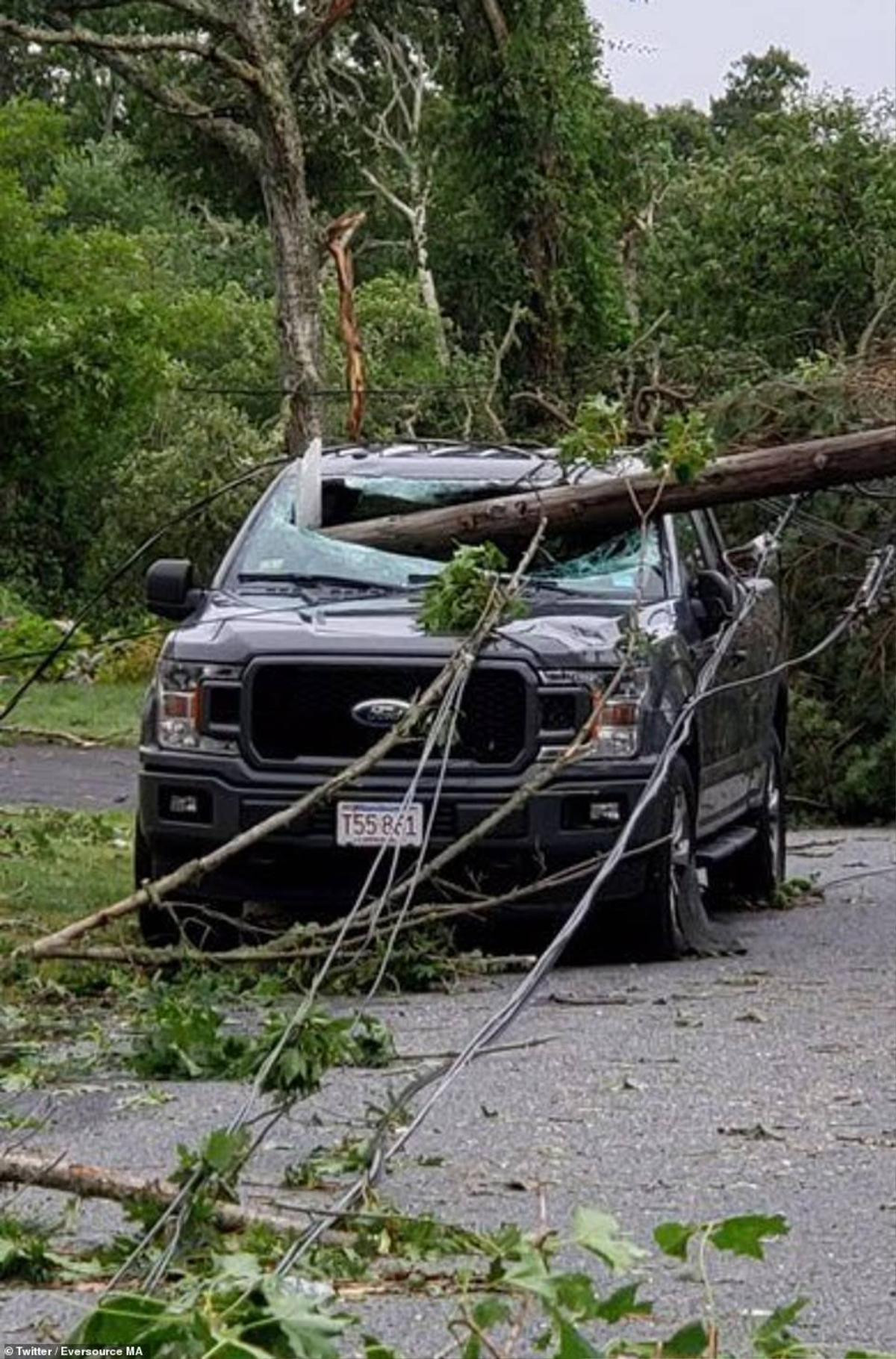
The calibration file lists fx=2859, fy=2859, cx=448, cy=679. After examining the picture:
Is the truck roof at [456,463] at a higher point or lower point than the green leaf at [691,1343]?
higher

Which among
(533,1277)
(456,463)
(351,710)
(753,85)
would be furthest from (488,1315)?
(753,85)

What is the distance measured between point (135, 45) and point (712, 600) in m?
12.0

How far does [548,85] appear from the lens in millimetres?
29297

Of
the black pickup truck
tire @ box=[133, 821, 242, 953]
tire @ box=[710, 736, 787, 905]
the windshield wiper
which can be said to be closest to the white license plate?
the black pickup truck

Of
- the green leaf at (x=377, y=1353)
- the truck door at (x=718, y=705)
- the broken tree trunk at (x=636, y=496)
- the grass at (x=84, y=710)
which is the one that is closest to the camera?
the green leaf at (x=377, y=1353)

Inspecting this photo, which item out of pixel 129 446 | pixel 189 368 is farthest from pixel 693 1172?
pixel 189 368

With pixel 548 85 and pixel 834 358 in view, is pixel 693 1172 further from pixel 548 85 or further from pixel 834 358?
pixel 548 85

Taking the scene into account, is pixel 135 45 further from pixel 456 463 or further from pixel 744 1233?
pixel 744 1233

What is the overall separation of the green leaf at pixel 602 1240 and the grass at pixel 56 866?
521 cm

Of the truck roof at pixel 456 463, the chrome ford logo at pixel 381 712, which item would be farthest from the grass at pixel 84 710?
the chrome ford logo at pixel 381 712

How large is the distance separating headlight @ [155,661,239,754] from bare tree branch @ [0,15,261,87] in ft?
40.2

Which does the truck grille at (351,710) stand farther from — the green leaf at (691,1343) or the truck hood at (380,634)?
the green leaf at (691,1343)

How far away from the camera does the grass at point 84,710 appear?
25188mm

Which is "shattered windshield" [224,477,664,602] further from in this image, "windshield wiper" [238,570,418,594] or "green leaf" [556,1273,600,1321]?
"green leaf" [556,1273,600,1321]
